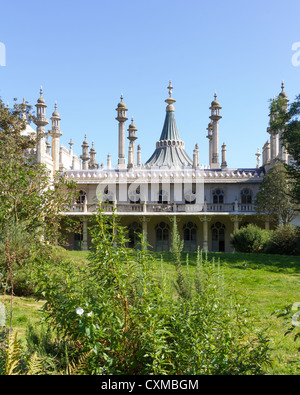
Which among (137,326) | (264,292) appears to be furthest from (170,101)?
(137,326)

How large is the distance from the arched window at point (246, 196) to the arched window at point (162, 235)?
6.27m

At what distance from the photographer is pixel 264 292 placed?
1123 centimetres

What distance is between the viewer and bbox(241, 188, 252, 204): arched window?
3117cm

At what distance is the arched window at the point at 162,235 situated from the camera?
31.1 meters

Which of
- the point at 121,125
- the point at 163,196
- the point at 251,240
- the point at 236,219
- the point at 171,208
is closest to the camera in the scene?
the point at 251,240

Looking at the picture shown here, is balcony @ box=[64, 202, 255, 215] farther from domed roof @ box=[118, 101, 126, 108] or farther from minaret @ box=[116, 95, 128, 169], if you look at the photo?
domed roof @ box=[118, 101, 126, 108]

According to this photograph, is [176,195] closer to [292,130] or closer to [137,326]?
[292,130]

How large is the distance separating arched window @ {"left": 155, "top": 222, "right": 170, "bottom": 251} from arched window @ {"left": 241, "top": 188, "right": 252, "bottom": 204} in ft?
20.6

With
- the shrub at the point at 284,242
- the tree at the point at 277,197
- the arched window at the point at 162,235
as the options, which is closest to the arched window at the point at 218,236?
the arched window at the point at 162,235

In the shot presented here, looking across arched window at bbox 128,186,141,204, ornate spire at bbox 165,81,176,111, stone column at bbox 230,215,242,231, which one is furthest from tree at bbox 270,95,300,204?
ornate spire at bbox 165,81,176,111

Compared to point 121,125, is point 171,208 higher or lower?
lower

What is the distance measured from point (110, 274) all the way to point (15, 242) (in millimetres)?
6761

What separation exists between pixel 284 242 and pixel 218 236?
11.4 m

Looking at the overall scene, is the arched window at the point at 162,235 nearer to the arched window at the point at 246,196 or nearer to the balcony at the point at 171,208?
the balcony at the point at 171,208
